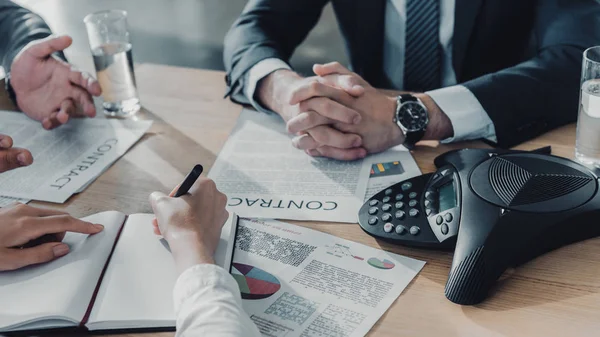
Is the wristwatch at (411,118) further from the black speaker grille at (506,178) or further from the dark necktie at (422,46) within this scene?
the dark necktie at (422,46)

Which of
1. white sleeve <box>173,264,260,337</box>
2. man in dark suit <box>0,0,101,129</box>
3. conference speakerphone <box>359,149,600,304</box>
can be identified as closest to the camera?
white sleeve <box>173,264,260,337</box>

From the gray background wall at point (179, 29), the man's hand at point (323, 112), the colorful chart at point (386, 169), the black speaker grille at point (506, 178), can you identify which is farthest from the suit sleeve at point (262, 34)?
the gray background wall at point (179, 29)

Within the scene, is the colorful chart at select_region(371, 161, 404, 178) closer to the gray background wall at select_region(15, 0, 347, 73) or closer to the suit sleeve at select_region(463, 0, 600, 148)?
the suit sleeve at select_region(463, 0, 600, 148)

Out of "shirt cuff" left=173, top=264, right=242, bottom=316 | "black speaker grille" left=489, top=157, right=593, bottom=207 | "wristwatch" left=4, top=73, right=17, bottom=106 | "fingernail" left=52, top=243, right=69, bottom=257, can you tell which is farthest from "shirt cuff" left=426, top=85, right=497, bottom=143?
"wristwatch" left=4, top=73, right=17, bottom=106

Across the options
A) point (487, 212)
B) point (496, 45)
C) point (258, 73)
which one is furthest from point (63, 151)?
point (496, 45)

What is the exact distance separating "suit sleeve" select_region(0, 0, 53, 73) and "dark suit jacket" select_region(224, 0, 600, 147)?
443 millimetres

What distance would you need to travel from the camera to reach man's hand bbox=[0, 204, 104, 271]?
0.81m

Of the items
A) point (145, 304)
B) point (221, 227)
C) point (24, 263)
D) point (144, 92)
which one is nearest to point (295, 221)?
point (221, 227)

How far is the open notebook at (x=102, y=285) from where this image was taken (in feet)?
2.44

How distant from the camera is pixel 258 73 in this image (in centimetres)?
131

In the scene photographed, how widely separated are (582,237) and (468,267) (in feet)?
0.64

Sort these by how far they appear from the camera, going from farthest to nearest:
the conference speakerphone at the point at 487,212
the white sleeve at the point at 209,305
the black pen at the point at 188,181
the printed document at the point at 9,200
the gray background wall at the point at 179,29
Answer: the gray background wall at the point at 179,29
the printed document at the point at 9,200
the black pen at the point at 188,181
the conference speakerphone at the point at 487,212
the white sleeve at the point at 209,305

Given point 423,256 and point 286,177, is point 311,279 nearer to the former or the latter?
point 423,256

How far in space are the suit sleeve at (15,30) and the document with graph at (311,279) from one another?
2.70ft
